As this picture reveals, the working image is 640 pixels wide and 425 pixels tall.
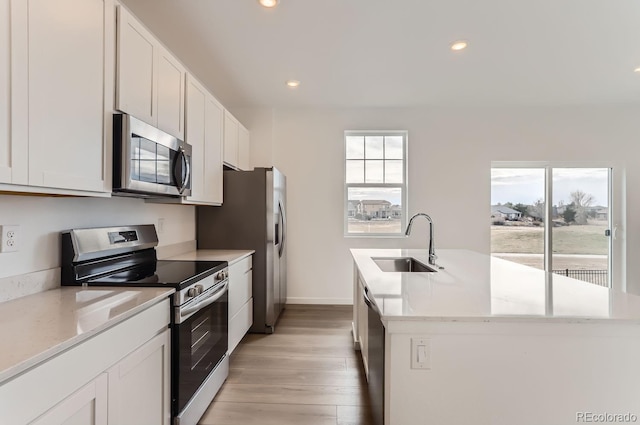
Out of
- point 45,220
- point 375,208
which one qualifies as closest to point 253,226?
point 45,220

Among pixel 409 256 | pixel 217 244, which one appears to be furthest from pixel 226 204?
pixel 409 256

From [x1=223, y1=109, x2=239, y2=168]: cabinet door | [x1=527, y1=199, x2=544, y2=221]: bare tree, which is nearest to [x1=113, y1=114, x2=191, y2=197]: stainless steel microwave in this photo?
[x1=223, y1=109, x2=239, y2=168]: cabinet door

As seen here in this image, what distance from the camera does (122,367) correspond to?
115 cm

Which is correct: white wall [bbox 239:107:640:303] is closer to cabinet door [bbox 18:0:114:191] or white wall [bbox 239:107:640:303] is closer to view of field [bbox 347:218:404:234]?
view of field [bbox 347:218:404:234]

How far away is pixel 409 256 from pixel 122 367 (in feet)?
6.98

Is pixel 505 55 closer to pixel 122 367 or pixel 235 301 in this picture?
pixel 235 301

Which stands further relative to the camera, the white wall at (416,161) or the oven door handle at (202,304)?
the white wall at (416,161)

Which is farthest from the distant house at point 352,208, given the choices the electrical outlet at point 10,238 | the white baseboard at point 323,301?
the electrical outlet at point 10,238

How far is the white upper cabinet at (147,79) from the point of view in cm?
154

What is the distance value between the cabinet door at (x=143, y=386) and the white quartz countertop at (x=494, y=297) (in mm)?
1036

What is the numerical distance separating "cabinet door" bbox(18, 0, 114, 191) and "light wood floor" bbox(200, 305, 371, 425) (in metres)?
1.57

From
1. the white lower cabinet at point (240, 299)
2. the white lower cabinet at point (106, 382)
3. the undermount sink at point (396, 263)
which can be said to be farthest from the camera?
the undermount sink at point (396, 263)

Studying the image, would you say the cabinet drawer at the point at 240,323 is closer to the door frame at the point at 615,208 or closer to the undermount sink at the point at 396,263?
the undermount sink at the point at 396,263

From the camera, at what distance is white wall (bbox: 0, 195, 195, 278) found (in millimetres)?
1320
